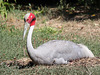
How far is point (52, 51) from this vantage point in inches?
221

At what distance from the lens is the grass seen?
478 cm

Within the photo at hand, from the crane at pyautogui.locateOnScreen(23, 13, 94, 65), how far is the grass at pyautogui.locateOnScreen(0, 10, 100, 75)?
22 centimetres

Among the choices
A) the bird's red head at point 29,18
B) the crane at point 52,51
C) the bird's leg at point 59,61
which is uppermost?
the bird's red head at point 29,18

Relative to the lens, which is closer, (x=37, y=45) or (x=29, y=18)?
(x=29, y=18)

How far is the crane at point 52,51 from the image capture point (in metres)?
5.37

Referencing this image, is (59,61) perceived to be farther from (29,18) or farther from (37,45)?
(37,45)

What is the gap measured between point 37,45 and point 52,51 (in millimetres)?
2257

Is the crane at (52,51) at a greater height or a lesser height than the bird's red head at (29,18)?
lesser

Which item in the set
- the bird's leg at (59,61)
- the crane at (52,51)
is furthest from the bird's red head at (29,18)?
the bird's leg at (59,61)

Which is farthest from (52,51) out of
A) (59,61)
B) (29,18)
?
(29,18)

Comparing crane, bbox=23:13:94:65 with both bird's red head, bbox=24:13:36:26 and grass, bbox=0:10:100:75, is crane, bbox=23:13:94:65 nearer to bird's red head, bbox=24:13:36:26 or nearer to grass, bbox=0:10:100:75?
bird's red head, bbox=24:13:36:26

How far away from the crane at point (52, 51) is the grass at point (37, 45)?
22cm

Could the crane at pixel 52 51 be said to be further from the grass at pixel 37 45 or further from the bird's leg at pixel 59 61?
the grass at pixel 37 45

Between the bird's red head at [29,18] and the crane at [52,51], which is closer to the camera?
the crane at [52,51]
